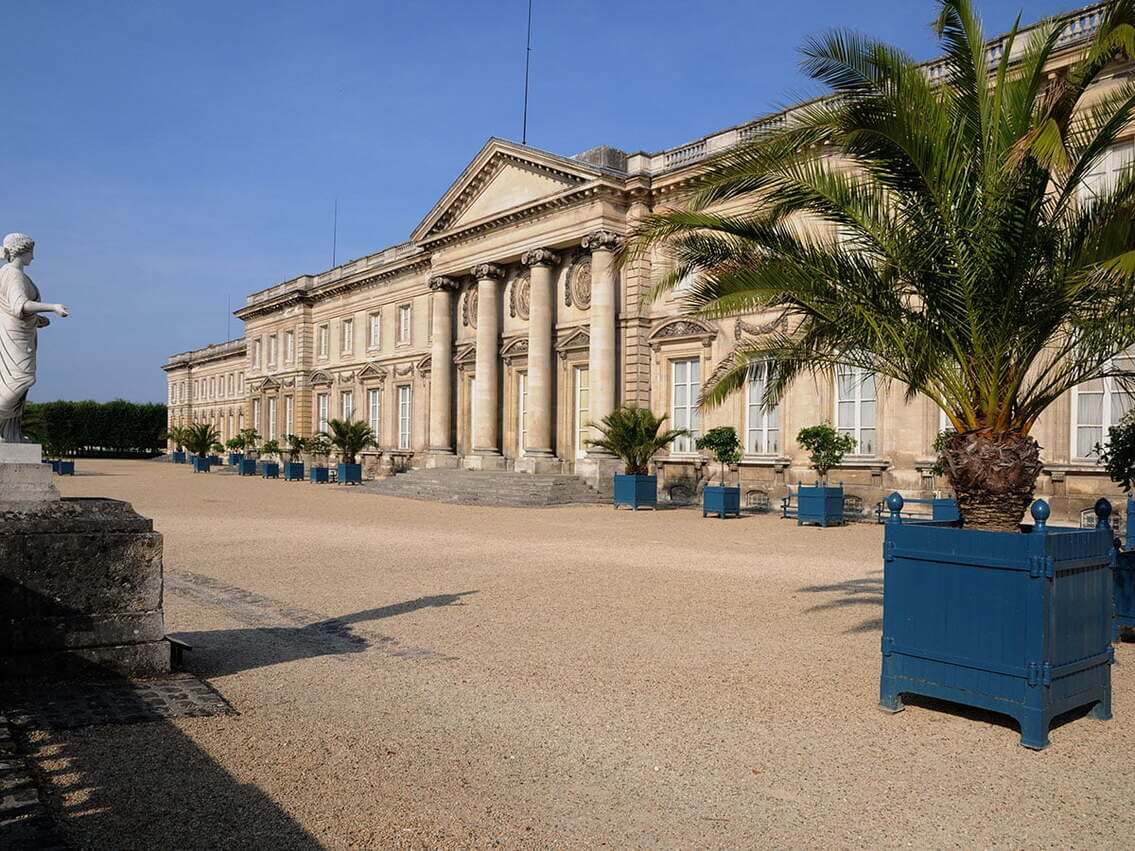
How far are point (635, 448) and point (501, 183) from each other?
11843mm

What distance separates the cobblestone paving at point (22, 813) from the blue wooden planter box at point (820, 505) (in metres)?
15.7

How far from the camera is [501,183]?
30375mm

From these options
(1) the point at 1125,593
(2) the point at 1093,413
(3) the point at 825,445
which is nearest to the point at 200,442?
(3) the point at 825,445

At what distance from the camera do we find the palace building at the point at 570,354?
20672 mm

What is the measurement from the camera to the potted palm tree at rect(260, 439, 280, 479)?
1582 inches

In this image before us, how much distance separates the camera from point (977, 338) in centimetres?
623

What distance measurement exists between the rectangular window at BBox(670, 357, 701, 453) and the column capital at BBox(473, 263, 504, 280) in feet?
25.5

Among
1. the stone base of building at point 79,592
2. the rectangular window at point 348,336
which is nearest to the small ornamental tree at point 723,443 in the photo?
the stone base of building at point 79,592

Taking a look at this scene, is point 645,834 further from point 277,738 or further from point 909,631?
point 909,631

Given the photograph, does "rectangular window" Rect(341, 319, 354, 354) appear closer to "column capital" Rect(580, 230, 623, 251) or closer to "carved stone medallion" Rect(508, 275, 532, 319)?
"carved stone medallion" Rect(508, 275, 532, 319)

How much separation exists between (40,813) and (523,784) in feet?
6.41

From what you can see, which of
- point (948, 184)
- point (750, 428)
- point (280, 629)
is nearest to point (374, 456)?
point (750, 428)

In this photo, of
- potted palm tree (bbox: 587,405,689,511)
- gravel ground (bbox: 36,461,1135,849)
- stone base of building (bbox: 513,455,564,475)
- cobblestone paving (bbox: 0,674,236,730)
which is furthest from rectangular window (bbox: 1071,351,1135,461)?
cobblestone paving (bbox: 0,674,236,730)

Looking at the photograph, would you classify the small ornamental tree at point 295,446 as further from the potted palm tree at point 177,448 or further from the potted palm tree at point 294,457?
the potted palm tree at point 177,448
